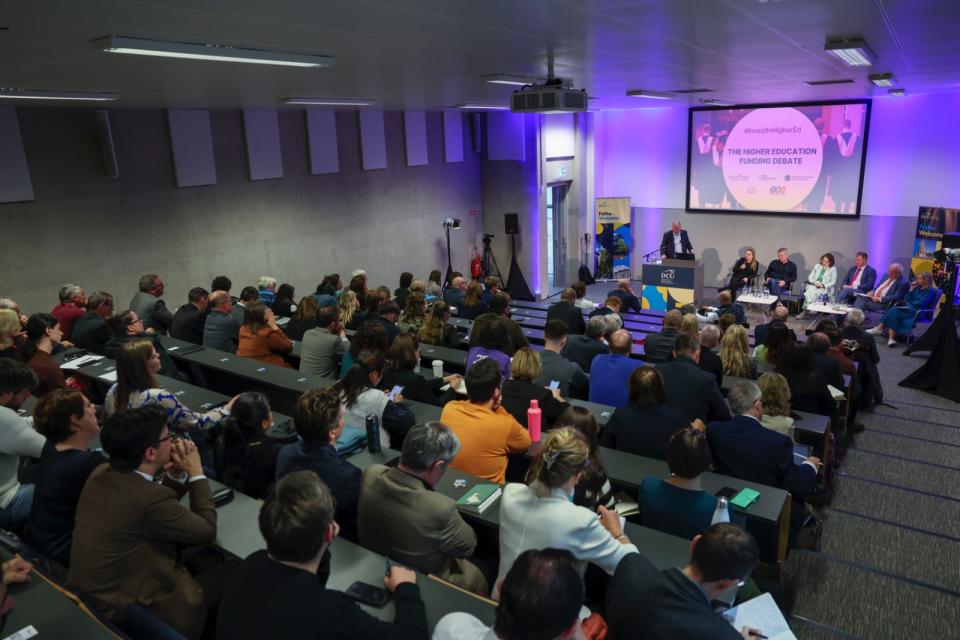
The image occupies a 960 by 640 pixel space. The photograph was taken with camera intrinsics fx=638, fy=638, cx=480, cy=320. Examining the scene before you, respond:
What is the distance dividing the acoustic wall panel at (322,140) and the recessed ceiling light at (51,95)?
3.53m

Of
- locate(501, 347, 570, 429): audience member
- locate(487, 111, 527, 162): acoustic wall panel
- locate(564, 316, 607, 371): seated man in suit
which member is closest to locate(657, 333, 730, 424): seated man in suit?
locate(501, 347, 570, 429): audience member

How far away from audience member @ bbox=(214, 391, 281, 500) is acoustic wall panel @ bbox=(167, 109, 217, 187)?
230 inches

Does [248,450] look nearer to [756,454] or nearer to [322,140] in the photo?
[756,454]

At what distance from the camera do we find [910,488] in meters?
4.83

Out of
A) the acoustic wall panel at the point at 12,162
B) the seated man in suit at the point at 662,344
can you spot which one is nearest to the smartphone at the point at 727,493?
the seated man in suit at the point at 662,344

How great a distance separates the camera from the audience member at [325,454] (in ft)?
9.17

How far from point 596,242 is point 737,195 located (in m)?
2.83

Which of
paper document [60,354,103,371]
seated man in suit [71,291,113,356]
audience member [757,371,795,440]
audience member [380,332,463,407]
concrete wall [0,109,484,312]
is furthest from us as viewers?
concrete wall [0,109,484,312]

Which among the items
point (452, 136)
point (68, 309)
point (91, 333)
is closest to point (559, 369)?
point (91, 333)

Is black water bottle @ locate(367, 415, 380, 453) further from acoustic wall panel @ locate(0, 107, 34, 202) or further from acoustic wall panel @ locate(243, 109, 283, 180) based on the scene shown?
acoustic wall panel @ locate(243, 109, 283, 180)

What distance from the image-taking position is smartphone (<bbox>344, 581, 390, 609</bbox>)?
224cm

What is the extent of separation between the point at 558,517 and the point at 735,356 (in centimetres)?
348

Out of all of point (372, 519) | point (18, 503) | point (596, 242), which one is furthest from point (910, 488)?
point (596, 242)

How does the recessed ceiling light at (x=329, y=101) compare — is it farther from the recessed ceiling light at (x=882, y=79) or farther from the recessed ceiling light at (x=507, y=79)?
the recessed ceiling light at (x=882, y=79)
